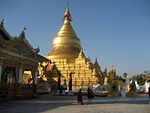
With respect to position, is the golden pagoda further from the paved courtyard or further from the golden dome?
the paved courtyard

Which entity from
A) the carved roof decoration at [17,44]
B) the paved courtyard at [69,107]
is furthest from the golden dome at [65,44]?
the paved courtyard at [69,107]

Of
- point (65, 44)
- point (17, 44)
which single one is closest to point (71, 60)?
point (65, 44)

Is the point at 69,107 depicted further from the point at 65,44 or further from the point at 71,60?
the point at 65,44

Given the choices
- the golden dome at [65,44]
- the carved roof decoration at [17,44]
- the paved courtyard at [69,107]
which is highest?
the golden dome at [65,44]

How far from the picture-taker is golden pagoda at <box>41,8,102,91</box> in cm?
3422

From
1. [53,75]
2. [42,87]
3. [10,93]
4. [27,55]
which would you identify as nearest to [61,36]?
[53,75]

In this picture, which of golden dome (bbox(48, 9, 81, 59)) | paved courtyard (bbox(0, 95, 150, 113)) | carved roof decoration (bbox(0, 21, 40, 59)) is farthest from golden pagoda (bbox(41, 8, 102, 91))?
paved courtyard (bbox(0, 95, 150, 113))

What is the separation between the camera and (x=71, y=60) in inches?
1599

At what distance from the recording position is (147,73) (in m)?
38.3

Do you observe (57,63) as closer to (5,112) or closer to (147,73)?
(147,73)

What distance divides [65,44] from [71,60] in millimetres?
5992

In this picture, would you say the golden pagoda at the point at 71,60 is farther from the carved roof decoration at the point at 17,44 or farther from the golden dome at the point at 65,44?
the carved roof decoration at the point at 17,44

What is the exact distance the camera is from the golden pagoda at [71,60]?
112 ft

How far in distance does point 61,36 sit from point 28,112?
38399 mm
